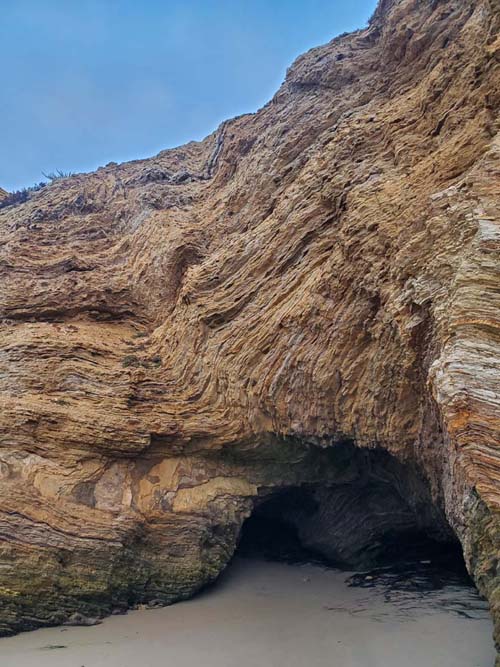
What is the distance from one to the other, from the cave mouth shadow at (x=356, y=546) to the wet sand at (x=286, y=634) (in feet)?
2.88

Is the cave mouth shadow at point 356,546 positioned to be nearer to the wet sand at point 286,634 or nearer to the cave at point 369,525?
the cave at point 369,525

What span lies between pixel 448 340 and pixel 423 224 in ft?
7.65

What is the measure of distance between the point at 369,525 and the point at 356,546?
0.58 metres

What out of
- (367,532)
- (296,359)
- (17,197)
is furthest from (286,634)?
(17,197)

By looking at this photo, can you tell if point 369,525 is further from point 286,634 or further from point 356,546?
point 286,634

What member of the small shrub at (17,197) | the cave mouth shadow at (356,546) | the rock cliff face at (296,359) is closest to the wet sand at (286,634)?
the rock cliff face at (296,359)

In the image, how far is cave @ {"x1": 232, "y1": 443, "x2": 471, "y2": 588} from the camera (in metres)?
9.90

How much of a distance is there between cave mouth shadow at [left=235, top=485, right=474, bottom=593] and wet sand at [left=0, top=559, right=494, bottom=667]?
0.88m

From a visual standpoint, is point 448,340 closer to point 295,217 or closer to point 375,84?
point 295,217

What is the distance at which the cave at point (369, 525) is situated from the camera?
990 cm

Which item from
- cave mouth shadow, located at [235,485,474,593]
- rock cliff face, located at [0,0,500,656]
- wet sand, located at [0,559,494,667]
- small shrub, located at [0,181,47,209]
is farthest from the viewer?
small shrub, located at [0,181,47,209]

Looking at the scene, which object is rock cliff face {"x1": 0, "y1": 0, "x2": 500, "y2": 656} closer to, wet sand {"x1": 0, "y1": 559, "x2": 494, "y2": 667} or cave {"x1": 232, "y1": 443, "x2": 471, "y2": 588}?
cave {"x1": 232, "y1": 443, "x2": 471, "y2": 588}

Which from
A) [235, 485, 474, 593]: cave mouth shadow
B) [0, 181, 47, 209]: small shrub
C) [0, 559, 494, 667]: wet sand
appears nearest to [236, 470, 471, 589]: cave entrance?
[235, 485, 474, 593]: cave mouth shadow

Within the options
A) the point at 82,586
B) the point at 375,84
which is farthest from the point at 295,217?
the point at 82,586
